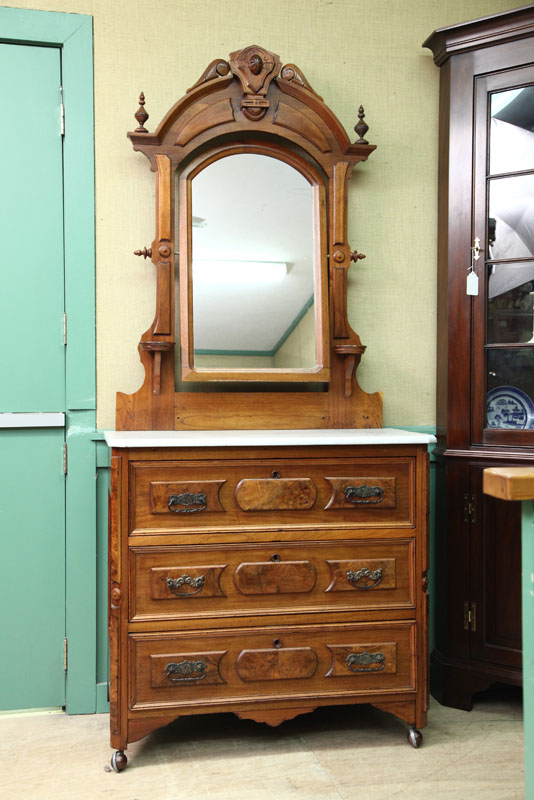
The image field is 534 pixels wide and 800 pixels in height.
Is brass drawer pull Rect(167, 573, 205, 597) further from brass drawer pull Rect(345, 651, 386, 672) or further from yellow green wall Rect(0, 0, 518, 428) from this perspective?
yellow green wall Rect(0, 0, 518, 428)

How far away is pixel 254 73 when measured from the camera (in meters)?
2.56

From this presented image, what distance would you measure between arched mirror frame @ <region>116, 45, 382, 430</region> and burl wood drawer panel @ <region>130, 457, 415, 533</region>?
459 mm

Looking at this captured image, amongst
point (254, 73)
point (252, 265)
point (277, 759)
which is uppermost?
point (254, 73)

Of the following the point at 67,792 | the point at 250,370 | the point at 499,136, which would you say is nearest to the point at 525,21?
the point at 499,136

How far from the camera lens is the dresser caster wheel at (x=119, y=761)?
6.98ft

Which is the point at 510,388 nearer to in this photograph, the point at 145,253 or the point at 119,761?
the point at 145,253

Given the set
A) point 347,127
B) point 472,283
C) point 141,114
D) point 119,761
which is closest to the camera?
point 119,761

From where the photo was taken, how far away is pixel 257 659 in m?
2.17

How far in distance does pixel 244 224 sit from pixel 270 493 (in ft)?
3.44

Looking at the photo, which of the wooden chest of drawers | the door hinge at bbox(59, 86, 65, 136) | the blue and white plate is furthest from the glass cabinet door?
the door hinge at bbox(59, 86, 65, 136)

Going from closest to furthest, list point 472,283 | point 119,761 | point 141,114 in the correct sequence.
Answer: point 119,761 < point 141,114 < point 472,283

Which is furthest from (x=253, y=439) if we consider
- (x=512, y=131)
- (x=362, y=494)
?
(x=512, y=131)

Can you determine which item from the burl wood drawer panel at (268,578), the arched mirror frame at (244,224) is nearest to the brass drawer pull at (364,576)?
the burl wood drawer panel at (268,578)

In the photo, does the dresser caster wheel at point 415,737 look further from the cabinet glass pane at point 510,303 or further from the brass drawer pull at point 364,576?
the cabinet glass pane at point 510,303
